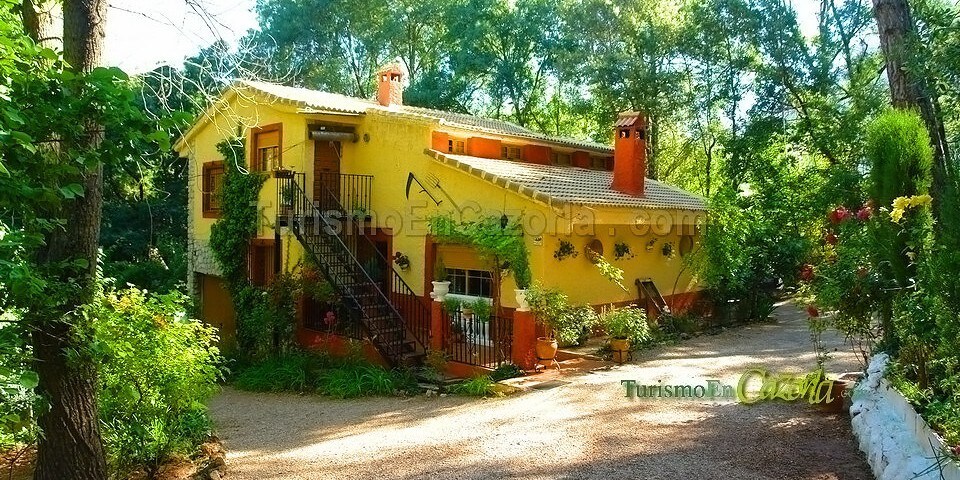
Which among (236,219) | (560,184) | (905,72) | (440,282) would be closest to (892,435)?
(905,72)

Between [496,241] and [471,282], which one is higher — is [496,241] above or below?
above

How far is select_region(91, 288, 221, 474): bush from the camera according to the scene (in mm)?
6523

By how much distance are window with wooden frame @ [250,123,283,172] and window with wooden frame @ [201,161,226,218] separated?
1.92 m

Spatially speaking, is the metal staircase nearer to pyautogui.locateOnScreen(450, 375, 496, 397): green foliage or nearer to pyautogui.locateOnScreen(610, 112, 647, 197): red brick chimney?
pyautogui.locateOnScreen(450, 375, 496, 397): green foliage

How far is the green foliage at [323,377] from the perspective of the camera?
11422mm

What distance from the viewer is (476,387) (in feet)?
33.9

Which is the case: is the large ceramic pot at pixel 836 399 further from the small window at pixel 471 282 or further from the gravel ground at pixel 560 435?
the small window at pixel 471 282

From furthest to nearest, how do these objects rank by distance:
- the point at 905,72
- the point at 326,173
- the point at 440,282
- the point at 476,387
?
the point at 326,173 < the point at 440,282 < the point at 476,387 < the point at 905,72

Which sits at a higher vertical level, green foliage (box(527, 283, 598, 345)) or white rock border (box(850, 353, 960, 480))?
green foliage (box(527, 283, 598, 345))

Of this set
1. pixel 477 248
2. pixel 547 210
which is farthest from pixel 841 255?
pixel 477 248

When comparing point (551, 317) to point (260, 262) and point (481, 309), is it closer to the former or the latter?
point (481, 309)

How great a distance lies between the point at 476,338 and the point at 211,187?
10.2 m

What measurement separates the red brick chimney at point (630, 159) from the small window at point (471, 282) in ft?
12.2

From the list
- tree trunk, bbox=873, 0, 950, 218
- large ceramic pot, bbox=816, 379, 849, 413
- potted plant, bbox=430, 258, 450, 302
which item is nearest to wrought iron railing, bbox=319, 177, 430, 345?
potted plant, bbox=430, 258, 450, 302
